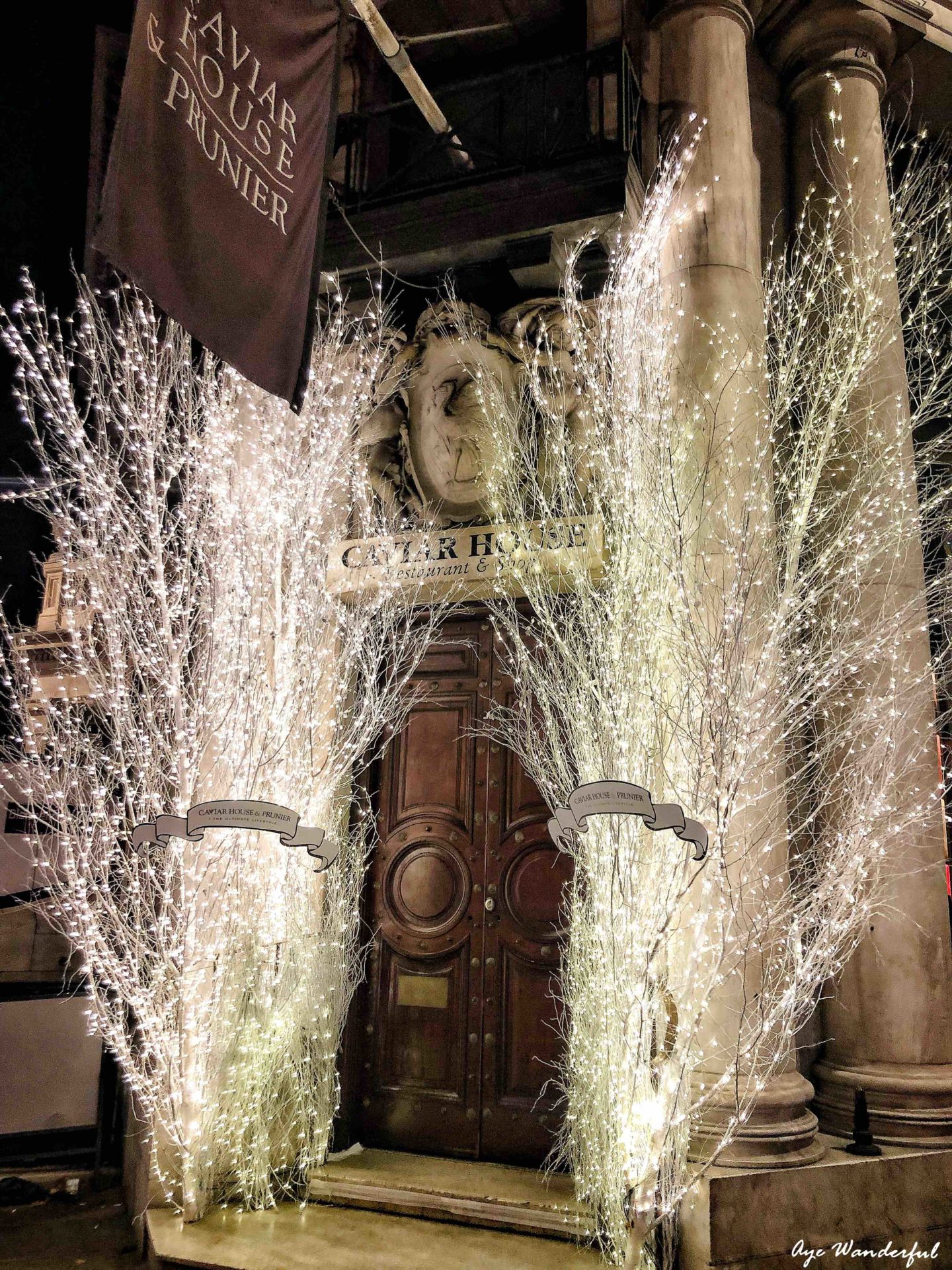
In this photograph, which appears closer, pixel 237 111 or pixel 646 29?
pixel 237 111

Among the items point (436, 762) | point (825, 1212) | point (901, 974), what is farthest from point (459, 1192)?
point (901, 974)

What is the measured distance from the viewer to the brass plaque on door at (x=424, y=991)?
573 cm

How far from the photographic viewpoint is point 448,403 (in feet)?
20.4

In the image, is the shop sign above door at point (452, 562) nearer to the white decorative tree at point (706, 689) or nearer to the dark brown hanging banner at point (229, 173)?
the white decorative tree at point (706, 689)

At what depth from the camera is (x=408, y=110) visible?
7715 mm

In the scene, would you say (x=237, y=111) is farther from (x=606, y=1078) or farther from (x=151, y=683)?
(x=606, y=1078)

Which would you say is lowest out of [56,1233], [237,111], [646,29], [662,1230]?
[56,1233]

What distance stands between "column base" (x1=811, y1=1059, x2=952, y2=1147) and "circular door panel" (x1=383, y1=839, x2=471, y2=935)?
2308 mm

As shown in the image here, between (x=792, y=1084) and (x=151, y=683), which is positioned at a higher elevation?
(x=151, y=683)

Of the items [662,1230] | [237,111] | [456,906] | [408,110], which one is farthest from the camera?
[408,110]

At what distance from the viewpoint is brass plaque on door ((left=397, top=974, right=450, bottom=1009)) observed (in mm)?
5730

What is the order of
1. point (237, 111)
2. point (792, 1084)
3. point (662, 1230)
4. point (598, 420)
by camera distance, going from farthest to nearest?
point (598, 420)
point (792, 1084)
point (662, 1230)
point (237, 111)

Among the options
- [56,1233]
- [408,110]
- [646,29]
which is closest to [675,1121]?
[56,1233]

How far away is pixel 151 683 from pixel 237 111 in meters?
3.42
